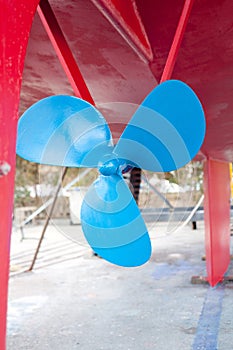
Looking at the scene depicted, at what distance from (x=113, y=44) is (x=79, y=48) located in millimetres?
256

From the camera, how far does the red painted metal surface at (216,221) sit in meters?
5.18

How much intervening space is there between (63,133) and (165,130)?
547 mm

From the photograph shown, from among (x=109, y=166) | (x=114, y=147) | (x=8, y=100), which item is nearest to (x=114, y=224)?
(x=109, y=166)

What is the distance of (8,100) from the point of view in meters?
1.42

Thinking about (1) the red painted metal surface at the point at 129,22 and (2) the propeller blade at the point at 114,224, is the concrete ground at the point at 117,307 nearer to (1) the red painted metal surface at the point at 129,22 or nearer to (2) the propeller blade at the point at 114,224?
(2) the propeller blade at the point at 114,224

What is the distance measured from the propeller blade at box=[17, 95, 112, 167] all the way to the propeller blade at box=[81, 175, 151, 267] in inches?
6.9

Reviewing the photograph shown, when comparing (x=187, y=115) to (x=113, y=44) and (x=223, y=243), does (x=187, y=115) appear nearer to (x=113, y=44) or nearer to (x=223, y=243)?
(x=113, y=44)

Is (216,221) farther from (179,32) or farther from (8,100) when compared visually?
(8,100)

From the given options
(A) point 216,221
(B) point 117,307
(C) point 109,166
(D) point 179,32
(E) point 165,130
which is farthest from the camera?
(A) point 216,221

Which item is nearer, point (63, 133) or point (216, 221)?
point (63, 133)

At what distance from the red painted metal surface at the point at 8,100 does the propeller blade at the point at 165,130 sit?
0.68 meters

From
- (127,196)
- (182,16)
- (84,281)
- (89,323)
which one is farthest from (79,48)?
(84,281)

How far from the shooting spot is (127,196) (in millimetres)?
2299

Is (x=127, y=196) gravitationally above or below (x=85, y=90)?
below
